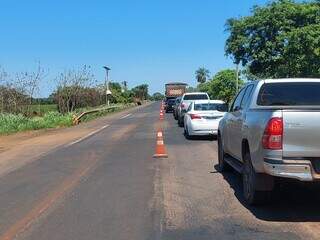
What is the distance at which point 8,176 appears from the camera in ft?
45.2

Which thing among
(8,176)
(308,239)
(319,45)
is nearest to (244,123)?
(308,239)

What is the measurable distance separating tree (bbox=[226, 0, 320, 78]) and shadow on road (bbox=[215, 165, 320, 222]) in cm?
2291

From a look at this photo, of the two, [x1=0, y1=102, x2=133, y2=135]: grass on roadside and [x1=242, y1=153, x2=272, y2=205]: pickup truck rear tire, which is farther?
[x1=0, y1=102, x2=133, y2=135]: grass on roadside

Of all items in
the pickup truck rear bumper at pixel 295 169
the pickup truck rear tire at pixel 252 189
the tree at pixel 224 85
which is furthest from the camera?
the tree at pixel 224 85

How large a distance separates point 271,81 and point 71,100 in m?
50.3

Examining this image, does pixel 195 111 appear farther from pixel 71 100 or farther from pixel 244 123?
pixel 71 100

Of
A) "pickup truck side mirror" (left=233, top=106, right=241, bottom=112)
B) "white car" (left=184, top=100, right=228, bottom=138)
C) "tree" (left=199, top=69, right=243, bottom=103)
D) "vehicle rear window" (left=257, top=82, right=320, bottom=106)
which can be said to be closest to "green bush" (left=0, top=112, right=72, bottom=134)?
"white car" (left=184, top=100, right=228, bottom=138)

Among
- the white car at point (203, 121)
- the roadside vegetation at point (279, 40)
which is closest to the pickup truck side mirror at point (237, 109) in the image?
the white car at point (203, 121)

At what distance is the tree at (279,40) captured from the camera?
110 ft

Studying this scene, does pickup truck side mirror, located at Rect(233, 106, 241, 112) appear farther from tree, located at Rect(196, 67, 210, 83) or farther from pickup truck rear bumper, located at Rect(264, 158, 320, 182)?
tree, located at Rect(196, 67, 210, 83)

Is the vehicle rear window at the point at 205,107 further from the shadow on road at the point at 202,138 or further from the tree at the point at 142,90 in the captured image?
Answer: the tree at the point at 142,90

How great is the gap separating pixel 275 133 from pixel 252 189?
1.25 metres

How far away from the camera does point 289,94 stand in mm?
9828

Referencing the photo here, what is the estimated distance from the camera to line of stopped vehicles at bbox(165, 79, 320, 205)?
8180 mm
